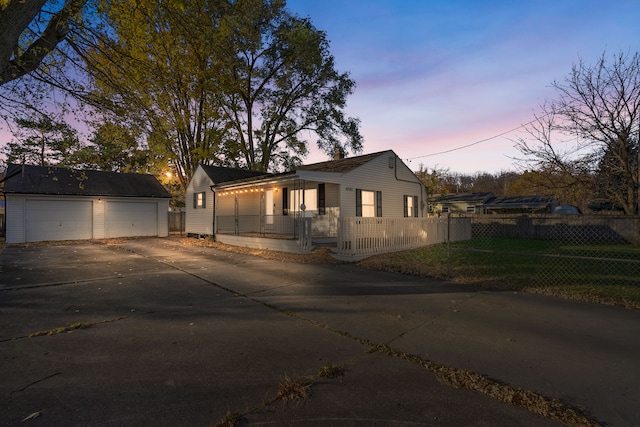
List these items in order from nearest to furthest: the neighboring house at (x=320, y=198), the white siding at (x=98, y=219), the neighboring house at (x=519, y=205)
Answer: the neighboring house at (x=320, y=198) → the white siding at (x=98, y=219) → the neighboring house at (x=519, y=205)

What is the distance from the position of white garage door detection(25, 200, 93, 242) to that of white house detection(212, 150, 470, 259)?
8772mm

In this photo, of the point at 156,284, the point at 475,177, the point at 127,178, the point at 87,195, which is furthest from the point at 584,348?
the point at 475,177

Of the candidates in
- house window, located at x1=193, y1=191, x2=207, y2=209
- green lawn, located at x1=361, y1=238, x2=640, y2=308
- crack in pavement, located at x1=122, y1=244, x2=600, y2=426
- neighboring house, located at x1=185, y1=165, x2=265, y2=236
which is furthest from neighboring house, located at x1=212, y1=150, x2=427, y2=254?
crack in pavement, located at x1=122, y1=244, x2=600, y2=426

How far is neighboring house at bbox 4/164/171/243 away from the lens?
1727 cm

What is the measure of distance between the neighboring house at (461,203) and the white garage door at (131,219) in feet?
96.5

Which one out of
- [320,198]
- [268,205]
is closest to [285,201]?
[268,205]

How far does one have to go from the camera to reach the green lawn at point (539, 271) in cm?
580

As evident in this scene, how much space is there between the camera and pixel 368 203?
51.1 feet

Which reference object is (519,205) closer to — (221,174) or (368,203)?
(368,203)

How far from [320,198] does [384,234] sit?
4.40 m

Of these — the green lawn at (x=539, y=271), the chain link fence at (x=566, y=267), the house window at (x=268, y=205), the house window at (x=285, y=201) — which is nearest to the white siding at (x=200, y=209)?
the house window at (x=268, y=205)

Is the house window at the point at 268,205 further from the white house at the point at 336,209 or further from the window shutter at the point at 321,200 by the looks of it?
the window shutter at the point at 321,200

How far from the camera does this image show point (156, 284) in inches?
278

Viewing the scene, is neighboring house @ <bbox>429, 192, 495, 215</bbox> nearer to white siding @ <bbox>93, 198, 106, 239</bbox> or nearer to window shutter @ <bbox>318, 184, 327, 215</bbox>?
window shutter @ <bbox>318, 184, 327, 215</bbox>
